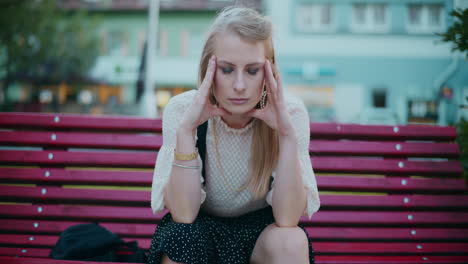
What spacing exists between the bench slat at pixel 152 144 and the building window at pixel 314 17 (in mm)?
19441

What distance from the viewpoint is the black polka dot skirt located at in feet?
5.60

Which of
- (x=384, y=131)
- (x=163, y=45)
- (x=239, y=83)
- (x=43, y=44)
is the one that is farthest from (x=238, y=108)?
(x=163, y=45)

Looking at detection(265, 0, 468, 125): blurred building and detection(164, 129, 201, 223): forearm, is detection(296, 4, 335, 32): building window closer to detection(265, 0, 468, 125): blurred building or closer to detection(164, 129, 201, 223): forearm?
detection(265, 0, 468, 125): blurred building

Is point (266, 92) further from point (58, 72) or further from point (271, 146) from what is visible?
point (58, 72)

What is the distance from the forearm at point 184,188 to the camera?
1.85 m

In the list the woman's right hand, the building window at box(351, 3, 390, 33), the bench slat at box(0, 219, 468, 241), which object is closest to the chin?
the woman's right hand

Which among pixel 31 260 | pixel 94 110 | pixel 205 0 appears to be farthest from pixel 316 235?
pixel 205 0

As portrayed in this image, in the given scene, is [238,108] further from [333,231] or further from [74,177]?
[74,177]

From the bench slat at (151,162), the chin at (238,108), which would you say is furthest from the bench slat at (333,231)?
the chin at (238,108)

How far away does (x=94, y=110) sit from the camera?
58.6 feet

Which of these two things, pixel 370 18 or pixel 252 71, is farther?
pixel 370 18

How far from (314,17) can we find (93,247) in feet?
68.0

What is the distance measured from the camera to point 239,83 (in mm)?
1853

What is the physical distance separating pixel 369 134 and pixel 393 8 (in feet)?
67.8
